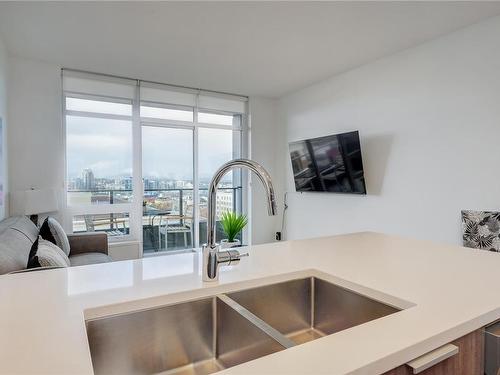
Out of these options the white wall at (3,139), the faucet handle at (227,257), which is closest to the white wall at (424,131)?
the faucet handle at (227,257)

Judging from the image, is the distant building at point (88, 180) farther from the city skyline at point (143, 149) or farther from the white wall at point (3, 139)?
the white wall at point (3, 139)

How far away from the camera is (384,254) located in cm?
131

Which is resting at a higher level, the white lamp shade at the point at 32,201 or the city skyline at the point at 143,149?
the city skyline at the point at 143,149

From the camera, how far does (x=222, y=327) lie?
0.90 m

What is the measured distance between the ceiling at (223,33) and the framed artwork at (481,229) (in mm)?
1743

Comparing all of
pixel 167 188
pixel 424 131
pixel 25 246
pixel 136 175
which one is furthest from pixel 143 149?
pixel 424 131

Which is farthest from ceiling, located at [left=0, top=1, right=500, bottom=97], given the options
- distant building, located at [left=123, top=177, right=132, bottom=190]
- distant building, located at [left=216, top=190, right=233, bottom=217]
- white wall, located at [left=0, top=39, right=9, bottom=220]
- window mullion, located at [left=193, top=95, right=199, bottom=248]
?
distant building, located at [left=216, top=190, right=233, bottom=217]

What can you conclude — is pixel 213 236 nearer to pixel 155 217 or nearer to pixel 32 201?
pixel 32 201

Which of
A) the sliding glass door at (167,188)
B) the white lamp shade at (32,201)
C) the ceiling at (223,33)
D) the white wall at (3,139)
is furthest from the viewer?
the sliding glass door at (167,188)

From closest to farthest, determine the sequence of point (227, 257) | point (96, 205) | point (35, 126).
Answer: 1. point (227, 257)
2. point (35, 126)
3. point (96, 205)

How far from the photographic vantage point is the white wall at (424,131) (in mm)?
2744

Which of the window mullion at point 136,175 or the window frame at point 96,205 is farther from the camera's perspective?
the window mullion at point 136,175

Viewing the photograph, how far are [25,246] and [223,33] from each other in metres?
2.48

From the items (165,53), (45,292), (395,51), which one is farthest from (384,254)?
(165,53)
